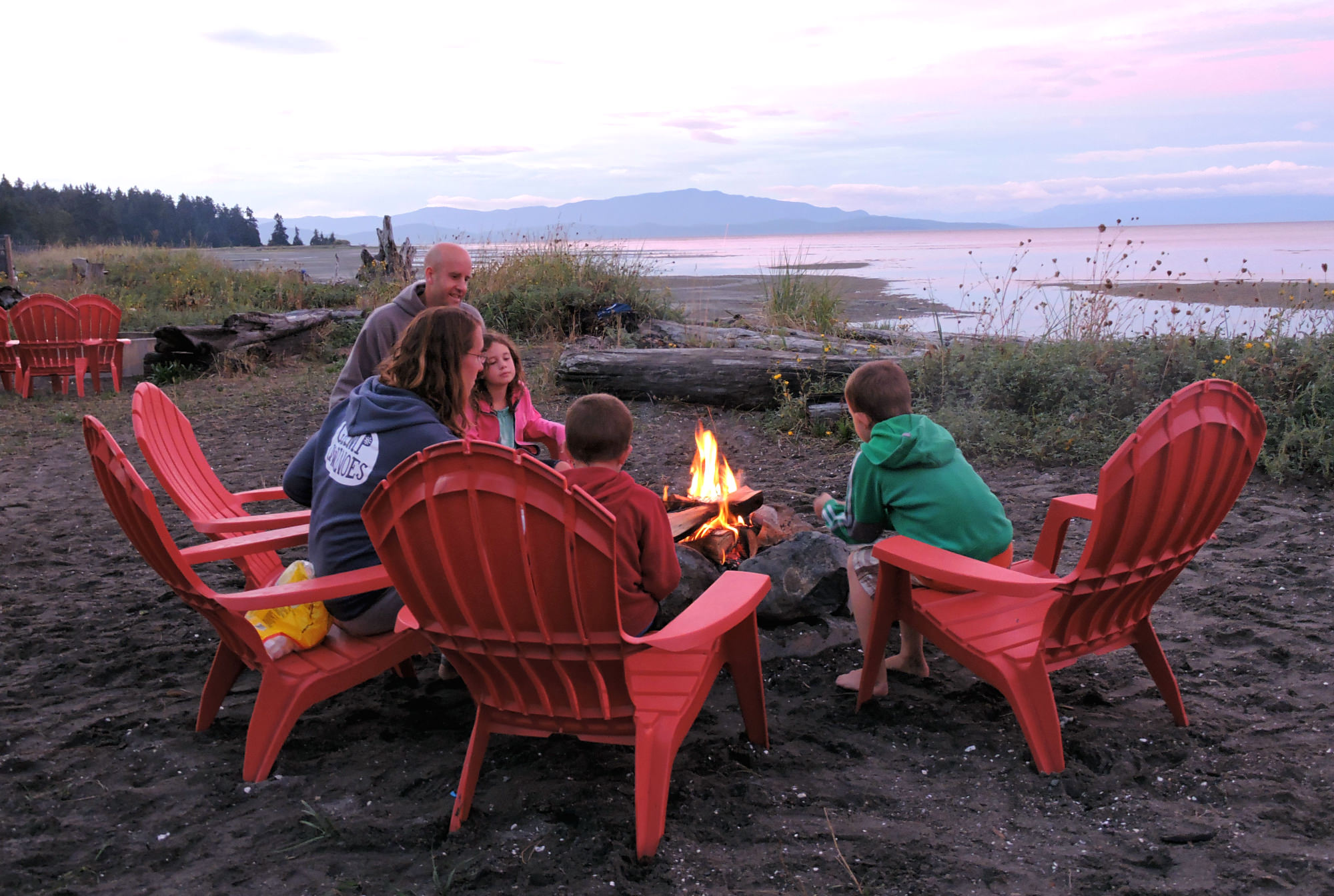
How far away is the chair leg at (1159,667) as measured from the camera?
9.91ft

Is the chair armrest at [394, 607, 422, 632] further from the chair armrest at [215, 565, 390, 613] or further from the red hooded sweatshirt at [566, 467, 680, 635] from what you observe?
the red hooded sweatshirt at [566, 467, 680, 635]

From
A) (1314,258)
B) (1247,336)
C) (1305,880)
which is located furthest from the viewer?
(1314,258)

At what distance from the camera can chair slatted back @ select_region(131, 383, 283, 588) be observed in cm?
353

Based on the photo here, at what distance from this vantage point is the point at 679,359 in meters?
8.56

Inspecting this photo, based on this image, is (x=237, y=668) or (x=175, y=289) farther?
(x=175, y=289)

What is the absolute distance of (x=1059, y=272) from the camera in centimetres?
739

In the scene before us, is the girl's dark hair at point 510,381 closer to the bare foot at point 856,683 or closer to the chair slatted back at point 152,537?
the chair slatted back at point 152,537

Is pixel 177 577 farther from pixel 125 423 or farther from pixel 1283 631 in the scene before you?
pixel 125 423

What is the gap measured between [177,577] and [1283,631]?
4.20 metres

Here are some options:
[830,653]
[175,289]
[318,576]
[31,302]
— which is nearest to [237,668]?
[318,576]

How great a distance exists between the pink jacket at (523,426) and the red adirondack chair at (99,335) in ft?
26.5

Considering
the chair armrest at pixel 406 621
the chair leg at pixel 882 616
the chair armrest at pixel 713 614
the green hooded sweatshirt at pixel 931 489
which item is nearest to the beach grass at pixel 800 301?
the green hooded sweatshirt at pixel 931 489

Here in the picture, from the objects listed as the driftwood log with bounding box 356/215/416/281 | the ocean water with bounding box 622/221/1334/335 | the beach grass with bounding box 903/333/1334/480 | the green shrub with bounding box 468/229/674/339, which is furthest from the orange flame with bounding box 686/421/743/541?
the driftwood log with bounding box 356/215/416/281

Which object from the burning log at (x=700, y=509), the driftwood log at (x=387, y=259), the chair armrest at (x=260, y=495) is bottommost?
the burning log at (x=700, y=509)
